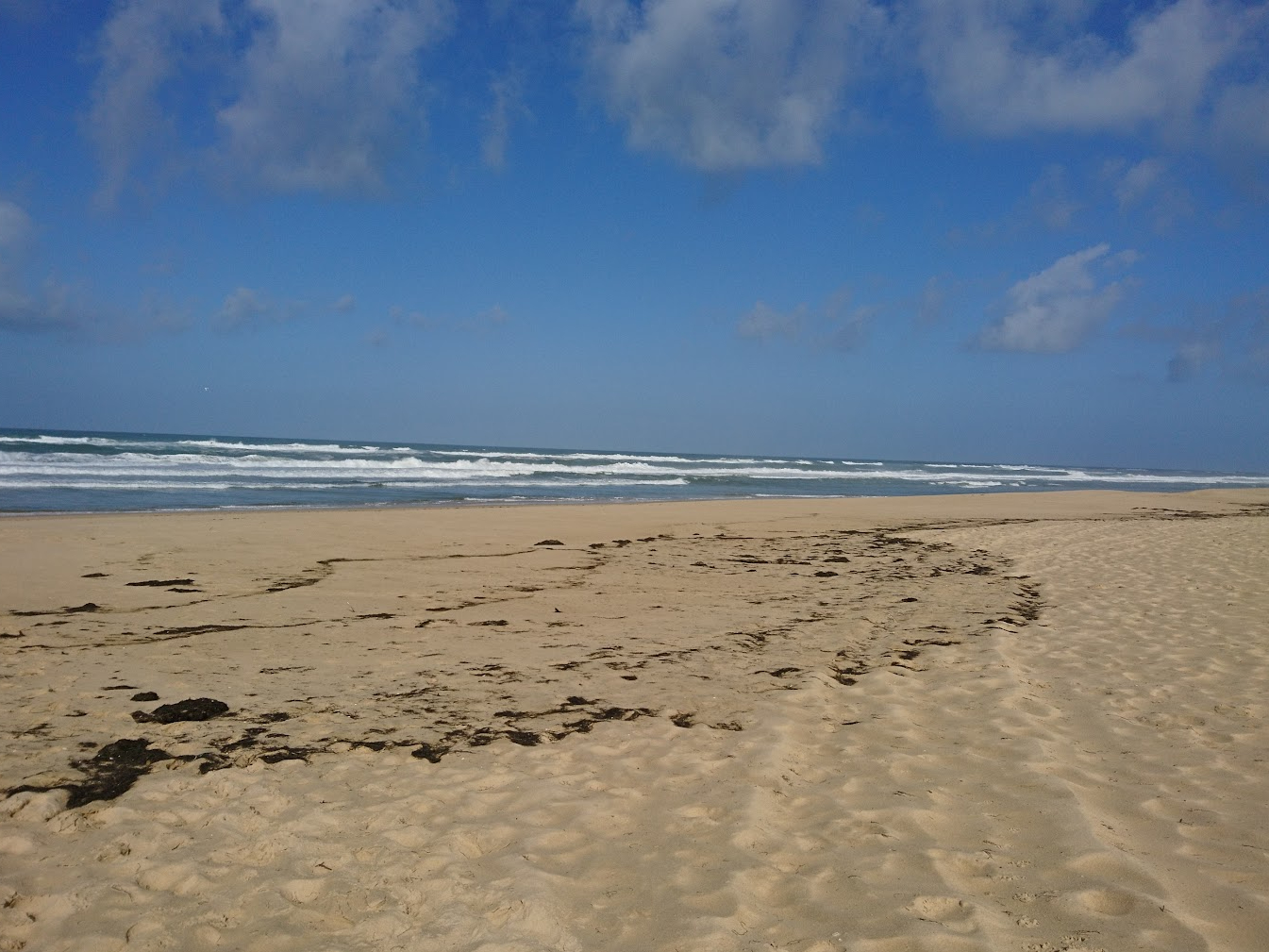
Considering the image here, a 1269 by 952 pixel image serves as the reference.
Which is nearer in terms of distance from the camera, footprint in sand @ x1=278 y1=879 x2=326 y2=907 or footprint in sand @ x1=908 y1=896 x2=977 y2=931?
footprint in sand @ x1=908 y1=896 x2=977 y2=931

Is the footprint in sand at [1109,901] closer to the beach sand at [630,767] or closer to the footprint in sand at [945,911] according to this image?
the beach sand at [630,767]

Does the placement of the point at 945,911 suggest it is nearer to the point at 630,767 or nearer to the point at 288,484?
the point at 630,767

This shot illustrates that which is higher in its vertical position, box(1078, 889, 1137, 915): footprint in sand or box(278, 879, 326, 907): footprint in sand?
box(1078, 889, 1137, 915): footprint in sand

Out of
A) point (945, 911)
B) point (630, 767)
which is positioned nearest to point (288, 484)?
point (630, 767)

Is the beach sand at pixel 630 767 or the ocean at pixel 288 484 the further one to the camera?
the ocean at pixel 288 484

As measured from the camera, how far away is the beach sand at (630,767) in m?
2.63

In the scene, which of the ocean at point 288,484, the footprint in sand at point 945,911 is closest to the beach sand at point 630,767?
the footprint in sand at point 945,911

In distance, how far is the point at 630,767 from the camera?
390cm

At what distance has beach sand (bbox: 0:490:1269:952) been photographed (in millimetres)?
2627

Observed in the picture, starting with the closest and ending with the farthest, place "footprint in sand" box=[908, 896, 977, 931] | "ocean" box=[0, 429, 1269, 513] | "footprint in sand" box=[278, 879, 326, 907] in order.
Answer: "footprint in sand" box=[908, 896, 977, 931] < "footprint in sand" box=[278, 879, 326, 907] < "ocean" box=[0, 429, 1269, 513]

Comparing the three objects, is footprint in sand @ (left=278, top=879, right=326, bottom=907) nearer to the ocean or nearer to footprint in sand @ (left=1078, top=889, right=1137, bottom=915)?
footprint in sand @ (left=1078, top=889, right=1137, bottom=915)

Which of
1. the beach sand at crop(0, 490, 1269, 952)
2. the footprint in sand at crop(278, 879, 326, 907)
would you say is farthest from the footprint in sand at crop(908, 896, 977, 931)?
the footprint in sand at crop(278, 879, 326, 907)

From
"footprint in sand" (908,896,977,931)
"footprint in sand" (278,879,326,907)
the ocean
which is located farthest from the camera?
the ocean

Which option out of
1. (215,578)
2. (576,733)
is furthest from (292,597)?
(576,733)
